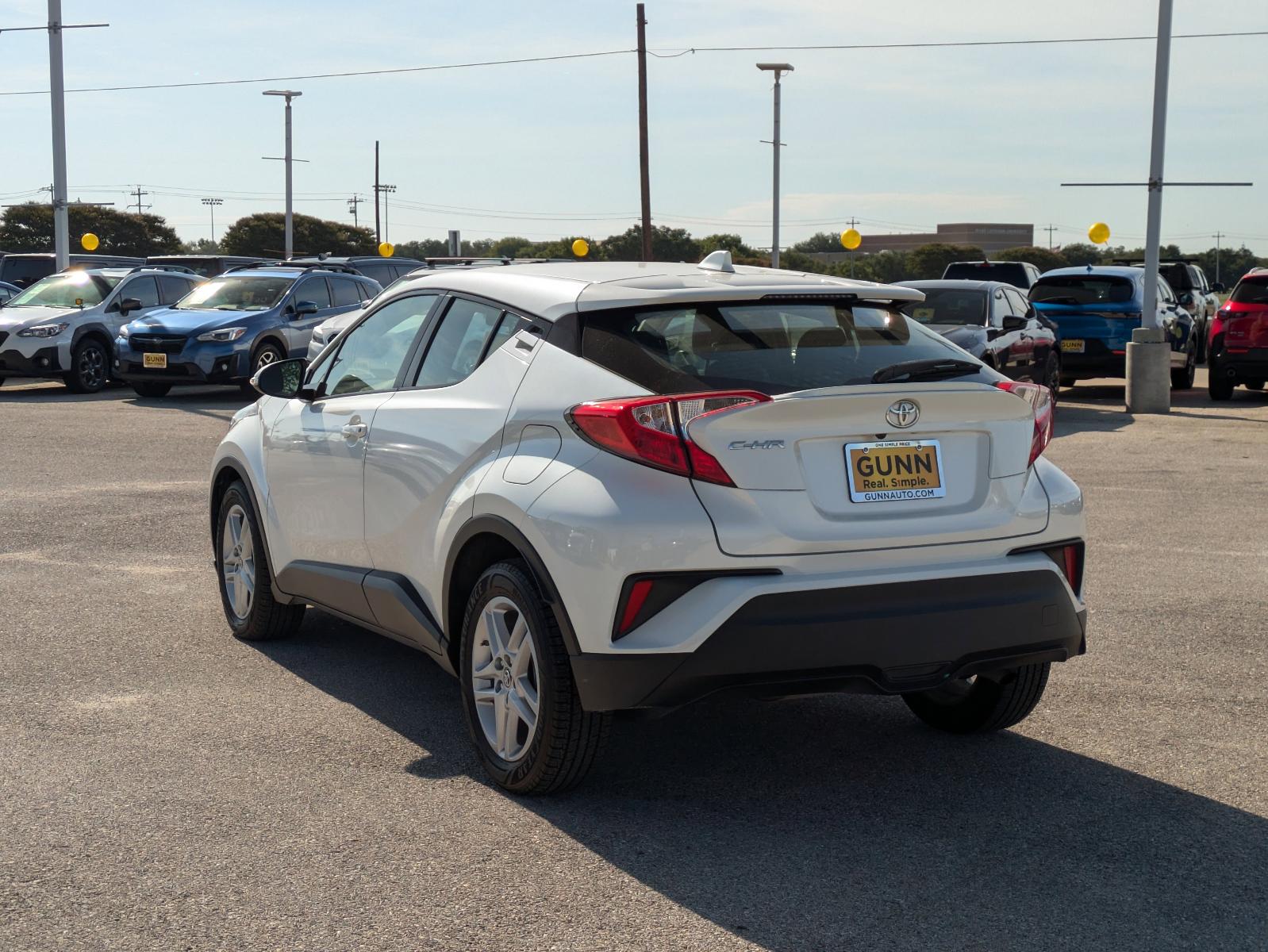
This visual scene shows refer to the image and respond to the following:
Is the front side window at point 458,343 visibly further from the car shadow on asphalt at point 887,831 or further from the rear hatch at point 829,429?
the car shadow on asphalt at point 887,831

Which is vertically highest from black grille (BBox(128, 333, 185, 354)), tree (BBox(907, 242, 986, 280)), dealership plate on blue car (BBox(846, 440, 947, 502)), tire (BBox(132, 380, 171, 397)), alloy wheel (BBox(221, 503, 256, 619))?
tree (BBox(907, 242, 986, 280))

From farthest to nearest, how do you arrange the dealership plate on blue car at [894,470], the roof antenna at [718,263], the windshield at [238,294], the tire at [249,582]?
the windshield at [238,294] < the tire at [249,582] < the roof antenna at [718,263] < the dealership plate on blue car at [894,470]

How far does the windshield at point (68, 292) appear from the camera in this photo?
883 inches

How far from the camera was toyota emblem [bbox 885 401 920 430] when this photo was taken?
4371 mm

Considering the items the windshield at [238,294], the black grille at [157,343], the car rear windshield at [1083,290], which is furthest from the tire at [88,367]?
the car rear windshield at [1083,290]

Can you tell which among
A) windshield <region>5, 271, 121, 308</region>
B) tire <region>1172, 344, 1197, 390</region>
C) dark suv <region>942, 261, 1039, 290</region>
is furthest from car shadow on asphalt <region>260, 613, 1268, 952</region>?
dark suv <region>942, 261, 1039, 290</region>

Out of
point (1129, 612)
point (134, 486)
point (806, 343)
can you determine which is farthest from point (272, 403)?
point (134, 486)

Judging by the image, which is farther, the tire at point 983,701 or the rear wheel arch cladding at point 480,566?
the tire at point 983,701

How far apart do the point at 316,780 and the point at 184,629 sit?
242 cm

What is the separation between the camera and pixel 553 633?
174 inches

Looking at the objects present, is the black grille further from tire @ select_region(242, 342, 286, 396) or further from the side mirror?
the side mirror

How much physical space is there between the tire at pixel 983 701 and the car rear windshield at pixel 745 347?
1.16m

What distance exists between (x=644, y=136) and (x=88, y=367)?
23.5 metres

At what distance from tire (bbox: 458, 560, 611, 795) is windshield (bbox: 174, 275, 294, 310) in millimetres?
16975
